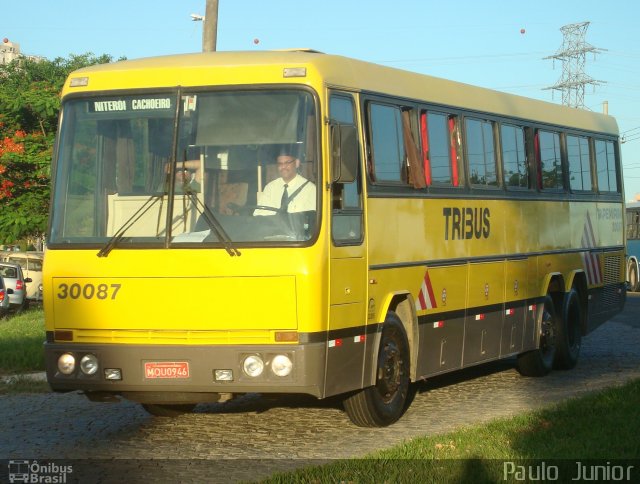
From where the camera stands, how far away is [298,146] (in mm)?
10617

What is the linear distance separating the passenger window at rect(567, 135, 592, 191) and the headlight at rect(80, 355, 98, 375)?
28.6ft

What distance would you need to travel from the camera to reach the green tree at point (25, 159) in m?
34.7

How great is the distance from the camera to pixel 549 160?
16.9 m

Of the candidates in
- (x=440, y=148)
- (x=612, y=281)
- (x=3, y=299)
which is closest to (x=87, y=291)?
(x=440, y=148)

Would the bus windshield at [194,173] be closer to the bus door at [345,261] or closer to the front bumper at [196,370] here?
the bus door at [345,261]

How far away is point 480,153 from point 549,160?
105 inches

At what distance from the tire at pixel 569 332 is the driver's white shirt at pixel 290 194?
7.12 metres

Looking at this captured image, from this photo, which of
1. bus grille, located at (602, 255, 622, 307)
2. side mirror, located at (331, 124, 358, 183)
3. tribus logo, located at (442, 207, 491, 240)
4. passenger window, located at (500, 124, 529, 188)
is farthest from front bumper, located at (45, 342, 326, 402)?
bus grille, located at (602, 255, 622, 307)

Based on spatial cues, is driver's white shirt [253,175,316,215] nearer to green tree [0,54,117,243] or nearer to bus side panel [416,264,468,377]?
bus side panel [416,264,468,377]

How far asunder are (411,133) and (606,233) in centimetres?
712

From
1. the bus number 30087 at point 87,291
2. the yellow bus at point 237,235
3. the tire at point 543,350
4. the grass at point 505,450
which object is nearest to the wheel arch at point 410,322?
the yellow bus at point 237,235

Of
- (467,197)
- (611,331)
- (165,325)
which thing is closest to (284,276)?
(165,325)

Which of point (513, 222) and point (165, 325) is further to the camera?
point (513, 222)

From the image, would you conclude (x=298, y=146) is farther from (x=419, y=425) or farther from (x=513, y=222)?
(x=513, y=222)
